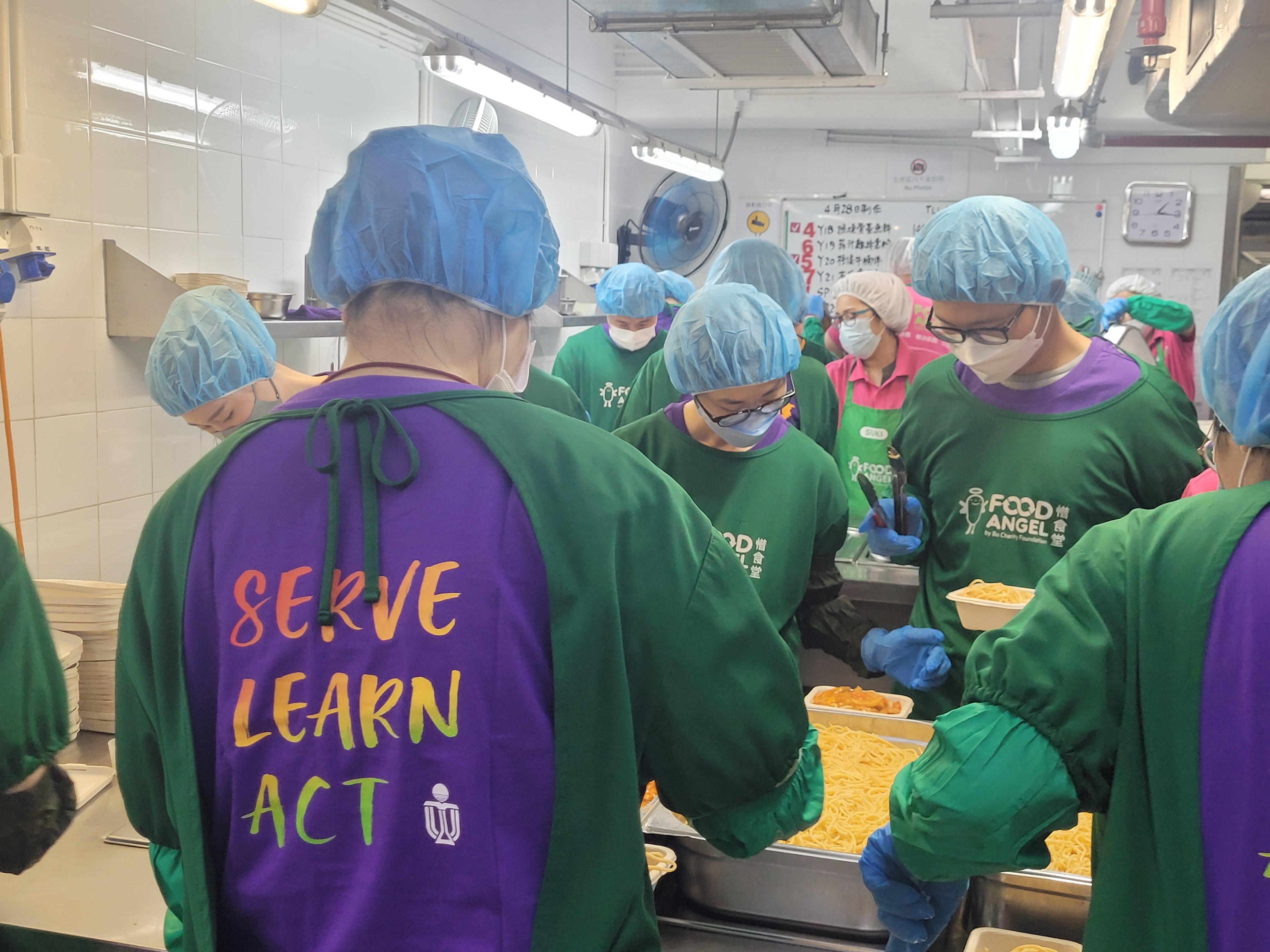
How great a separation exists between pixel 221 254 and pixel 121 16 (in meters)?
0.95

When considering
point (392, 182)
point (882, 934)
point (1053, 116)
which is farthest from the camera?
point (1053, 116)

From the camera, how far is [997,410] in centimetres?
251

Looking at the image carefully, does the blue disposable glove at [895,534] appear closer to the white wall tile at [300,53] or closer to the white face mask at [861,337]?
the white face mask at [861,337]

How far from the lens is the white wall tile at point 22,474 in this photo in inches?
129

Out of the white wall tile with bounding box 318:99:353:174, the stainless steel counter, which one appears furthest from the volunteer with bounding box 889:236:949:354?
the stainless steel counter

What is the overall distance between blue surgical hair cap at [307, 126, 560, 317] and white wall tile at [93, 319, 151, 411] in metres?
2.65

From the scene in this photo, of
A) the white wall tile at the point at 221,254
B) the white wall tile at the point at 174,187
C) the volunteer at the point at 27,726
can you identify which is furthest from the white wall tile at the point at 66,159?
the volunteer at the point at 27,726

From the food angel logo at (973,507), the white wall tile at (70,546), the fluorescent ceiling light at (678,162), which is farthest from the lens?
the fluorescent ceiling light at (678,162)

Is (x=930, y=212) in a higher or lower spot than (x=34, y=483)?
higher

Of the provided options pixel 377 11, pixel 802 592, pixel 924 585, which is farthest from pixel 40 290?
pixel 924 585

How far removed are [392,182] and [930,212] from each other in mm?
8712

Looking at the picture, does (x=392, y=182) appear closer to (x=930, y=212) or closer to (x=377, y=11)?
(x=377, y=11)

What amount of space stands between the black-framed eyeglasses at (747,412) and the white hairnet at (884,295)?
2.35 meters

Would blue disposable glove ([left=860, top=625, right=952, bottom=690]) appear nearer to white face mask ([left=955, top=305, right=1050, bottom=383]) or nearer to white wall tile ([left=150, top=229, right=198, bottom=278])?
white face mask ([left=955, top=305, right=1050, bottom=383])
